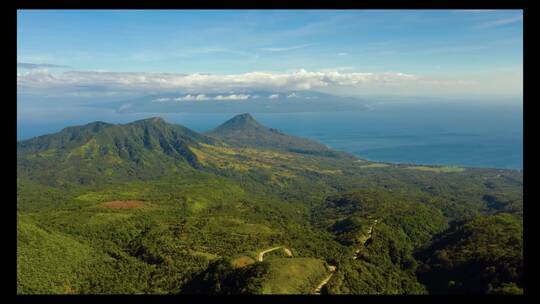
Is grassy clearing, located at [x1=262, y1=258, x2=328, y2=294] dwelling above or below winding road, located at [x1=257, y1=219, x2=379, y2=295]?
above

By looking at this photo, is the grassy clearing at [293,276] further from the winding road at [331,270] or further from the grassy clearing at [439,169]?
the grassy clearing at [439,169]

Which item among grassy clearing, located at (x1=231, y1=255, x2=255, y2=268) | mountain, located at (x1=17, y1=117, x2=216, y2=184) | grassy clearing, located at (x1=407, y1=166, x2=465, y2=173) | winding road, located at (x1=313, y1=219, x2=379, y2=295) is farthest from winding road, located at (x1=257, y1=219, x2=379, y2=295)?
grassy clearing, located at (x1=407, y1=166, x2=465, y2=173)

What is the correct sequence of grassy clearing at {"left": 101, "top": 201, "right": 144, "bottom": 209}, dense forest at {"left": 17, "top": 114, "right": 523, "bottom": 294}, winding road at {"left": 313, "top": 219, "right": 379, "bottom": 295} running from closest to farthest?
winding road at {"left": 313, "top": 219, "right": 379, "bottom": 295}, dense forest at {"left": 17, "top": 114, "right": 523, "bottom": 294}, grassy clearing at {"left": 101, "top": 201, "right": 144, "bottom": 209}

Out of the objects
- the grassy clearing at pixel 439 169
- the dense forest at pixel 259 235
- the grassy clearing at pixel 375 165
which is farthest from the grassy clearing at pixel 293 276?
the grassy clearing at pixel 375 165

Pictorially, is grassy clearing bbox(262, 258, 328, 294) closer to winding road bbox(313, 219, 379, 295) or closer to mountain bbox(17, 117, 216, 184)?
winding road bbox(313, 219, 379, 295)

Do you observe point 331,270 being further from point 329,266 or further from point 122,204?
point 122,204

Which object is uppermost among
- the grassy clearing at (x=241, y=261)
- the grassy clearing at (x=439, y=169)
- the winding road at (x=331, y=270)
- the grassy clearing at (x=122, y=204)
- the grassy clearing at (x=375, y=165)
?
the grassy clearing at (x=375, y=165)
